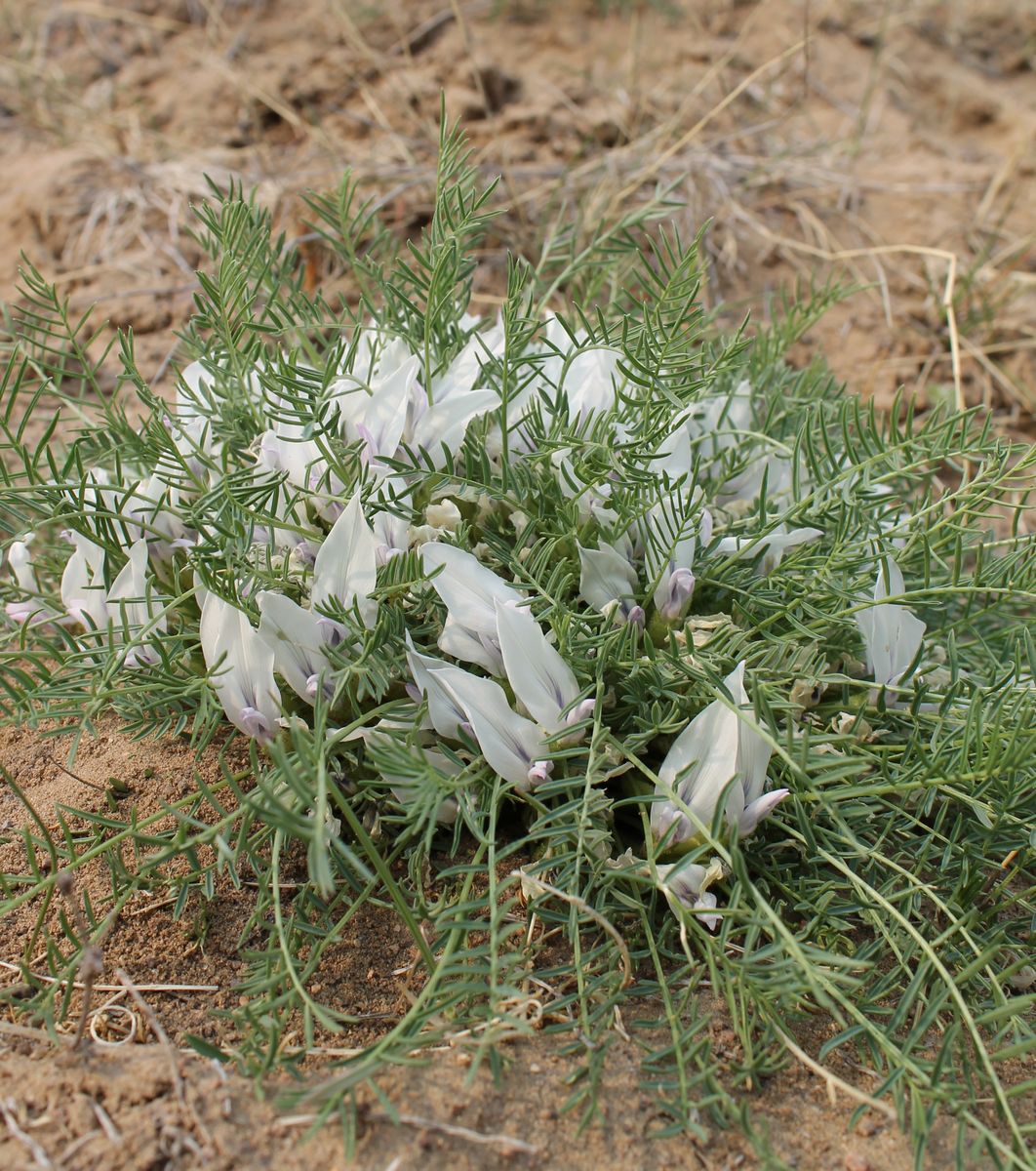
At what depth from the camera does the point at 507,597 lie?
1.48m

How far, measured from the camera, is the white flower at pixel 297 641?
55.9 inches

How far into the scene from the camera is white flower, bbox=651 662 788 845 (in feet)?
4.54

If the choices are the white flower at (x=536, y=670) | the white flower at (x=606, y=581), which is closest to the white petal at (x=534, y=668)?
the white flower at (x=536, y=670)

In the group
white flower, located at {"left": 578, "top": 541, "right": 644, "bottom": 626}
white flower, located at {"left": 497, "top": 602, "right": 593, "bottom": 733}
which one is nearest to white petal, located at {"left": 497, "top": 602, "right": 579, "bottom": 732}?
white flower, located at {"left": 497, "top": 602, "right": 593, "bottom": 733}

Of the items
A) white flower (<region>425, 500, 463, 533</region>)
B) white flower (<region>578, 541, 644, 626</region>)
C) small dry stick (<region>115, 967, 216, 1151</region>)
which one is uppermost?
white flower (<region>425, 500, 463, 533</region>)

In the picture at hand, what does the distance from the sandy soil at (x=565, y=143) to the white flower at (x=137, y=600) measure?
15cm

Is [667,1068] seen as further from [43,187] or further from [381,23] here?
[381,23]

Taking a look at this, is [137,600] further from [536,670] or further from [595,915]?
[595,915]

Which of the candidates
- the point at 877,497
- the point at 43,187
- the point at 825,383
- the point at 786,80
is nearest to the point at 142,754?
the point at 877,497

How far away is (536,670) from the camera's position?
4.71 feet

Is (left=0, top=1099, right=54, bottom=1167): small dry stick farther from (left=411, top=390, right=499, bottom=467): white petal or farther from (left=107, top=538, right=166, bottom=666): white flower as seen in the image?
(left=411, top=390, right=499, bottom=467): white petal

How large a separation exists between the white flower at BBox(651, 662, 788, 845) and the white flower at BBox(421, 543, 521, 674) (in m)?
0.27

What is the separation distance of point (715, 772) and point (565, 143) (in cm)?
244

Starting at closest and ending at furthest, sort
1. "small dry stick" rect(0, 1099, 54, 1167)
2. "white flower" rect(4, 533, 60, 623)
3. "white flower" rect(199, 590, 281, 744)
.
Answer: "small dry stick" rect(0, 1099, 54, 1167)
"white flower" rect(199, 590, 281, 744)
"white flower" rect(4, 533, 60, 623)
